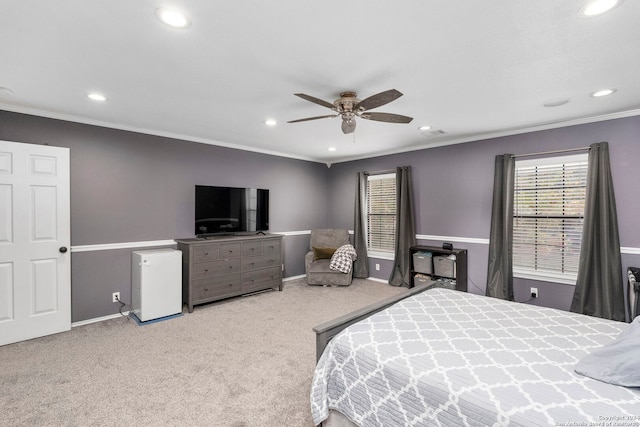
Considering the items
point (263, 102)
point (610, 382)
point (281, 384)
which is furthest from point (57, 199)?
point (610, 382)

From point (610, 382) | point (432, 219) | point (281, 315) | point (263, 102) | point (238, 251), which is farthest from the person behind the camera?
point (432, 219)

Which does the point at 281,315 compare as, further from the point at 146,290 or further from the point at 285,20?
the point at 285,20

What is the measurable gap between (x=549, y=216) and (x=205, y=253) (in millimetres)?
4620

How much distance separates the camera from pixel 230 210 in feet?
15.2

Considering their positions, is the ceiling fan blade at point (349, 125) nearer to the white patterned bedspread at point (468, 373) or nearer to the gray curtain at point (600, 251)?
the white patterned bedspread at point (468, 373)

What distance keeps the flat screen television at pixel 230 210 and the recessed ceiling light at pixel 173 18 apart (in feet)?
9.20

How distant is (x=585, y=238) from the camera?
3408 millimetres

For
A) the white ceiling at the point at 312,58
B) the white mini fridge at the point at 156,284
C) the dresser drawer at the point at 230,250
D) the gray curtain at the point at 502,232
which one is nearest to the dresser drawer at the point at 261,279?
the dresser drawer at the point at 230,250

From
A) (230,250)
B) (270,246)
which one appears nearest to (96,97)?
(230,250)

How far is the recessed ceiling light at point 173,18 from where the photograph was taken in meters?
1.62

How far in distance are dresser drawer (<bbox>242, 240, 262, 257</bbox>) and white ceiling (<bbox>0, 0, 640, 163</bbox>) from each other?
1900 millimetres

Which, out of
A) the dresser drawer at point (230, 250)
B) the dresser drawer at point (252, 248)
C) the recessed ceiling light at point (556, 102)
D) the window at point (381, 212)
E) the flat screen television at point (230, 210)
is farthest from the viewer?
the window at point (381, 212)

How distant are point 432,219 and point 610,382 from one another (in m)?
3.73

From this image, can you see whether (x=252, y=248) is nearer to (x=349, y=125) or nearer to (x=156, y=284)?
(x=156, y=284)
